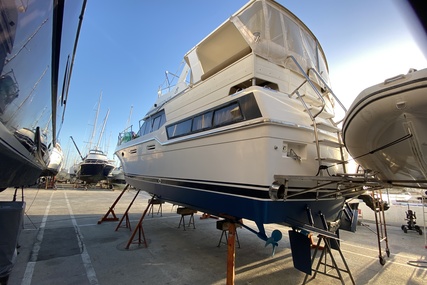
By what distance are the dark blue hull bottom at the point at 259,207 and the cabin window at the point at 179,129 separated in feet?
3.80

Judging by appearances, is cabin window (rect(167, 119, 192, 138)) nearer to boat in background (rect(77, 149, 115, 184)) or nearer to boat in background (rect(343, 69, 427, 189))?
boat in background (rect(343, 69, 427, 189))

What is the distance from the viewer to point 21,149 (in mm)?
1970

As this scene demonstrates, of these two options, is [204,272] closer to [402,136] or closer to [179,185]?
[179,185]

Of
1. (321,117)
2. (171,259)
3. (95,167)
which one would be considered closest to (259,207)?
(321,117)

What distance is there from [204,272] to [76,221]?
6098 mm

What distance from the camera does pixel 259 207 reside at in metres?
2.97

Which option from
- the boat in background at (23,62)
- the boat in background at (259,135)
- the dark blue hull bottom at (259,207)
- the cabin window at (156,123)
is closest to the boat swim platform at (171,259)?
the boat in background at (259,135)

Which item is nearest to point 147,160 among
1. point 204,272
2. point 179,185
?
point 179,185

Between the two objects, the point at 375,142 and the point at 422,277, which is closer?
the point at 375,142

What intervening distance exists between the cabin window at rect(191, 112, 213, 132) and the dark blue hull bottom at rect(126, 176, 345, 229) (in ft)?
3.82

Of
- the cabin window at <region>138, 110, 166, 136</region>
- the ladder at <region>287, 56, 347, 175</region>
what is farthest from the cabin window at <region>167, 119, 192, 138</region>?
the ladder at <region>287, 56, 347, 175</region>

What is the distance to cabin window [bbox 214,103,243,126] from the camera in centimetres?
351

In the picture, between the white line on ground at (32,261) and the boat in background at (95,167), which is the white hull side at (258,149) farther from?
the boat in background at (95,167)

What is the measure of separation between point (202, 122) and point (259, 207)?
196cm
